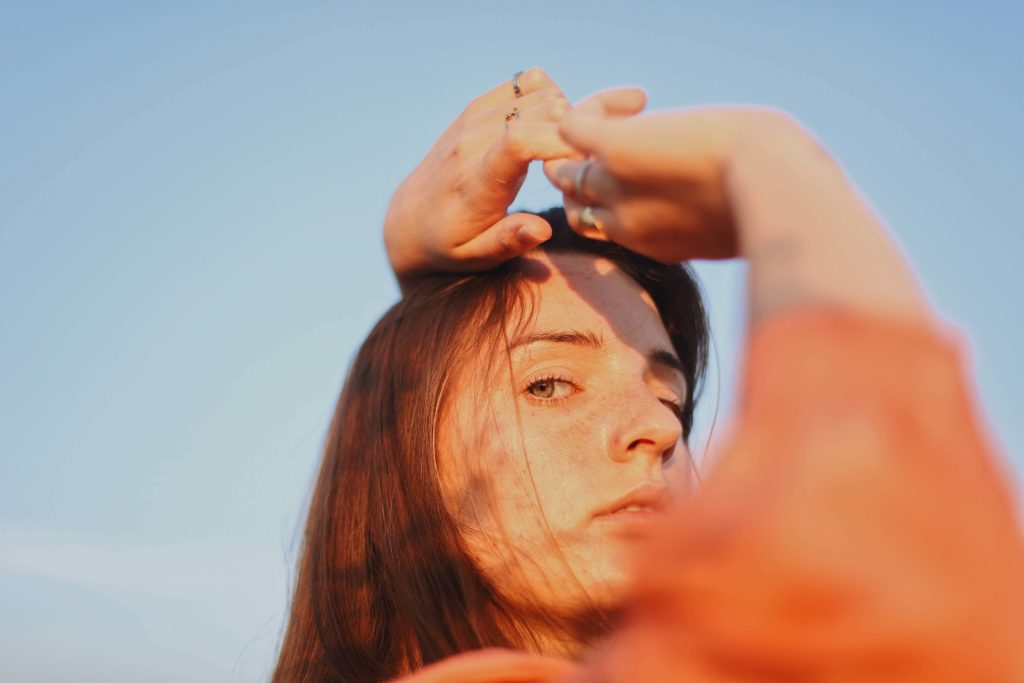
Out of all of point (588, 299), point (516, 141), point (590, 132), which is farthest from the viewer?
point (588, 299)

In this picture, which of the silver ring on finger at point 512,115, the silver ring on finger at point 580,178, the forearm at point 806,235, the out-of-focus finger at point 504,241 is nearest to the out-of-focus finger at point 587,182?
the silver ring on finger at point 580,178

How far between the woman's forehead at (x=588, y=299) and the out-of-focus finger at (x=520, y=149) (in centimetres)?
41

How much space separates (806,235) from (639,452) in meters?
1.51

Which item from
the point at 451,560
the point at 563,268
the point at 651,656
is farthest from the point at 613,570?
the point at 651,656

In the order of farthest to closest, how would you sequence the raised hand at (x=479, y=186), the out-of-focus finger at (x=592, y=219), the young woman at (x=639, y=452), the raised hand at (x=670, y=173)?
the raised hand at (x=479, y=186) < the out-of-focus finger at (x=592, y=219) < the raised hand at (x=670, y=173) < the young woman at (x=639, y=452)

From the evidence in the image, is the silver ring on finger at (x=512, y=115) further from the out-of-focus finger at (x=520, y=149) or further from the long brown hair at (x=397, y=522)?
the long brown hair at (x=397, y=522)

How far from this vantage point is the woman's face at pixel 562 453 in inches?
88.0

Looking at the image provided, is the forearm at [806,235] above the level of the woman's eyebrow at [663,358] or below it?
below

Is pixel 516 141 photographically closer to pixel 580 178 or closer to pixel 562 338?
pixel 562 338

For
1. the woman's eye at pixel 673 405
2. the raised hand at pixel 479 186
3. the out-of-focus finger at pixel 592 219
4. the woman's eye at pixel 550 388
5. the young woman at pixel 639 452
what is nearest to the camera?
the young woman at pixel 639 452

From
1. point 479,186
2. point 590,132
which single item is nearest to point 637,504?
point 479,186

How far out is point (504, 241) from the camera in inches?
97.6

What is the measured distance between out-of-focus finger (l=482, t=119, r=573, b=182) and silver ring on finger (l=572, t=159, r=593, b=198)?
0.83 m

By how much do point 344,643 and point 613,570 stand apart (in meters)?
0.76
